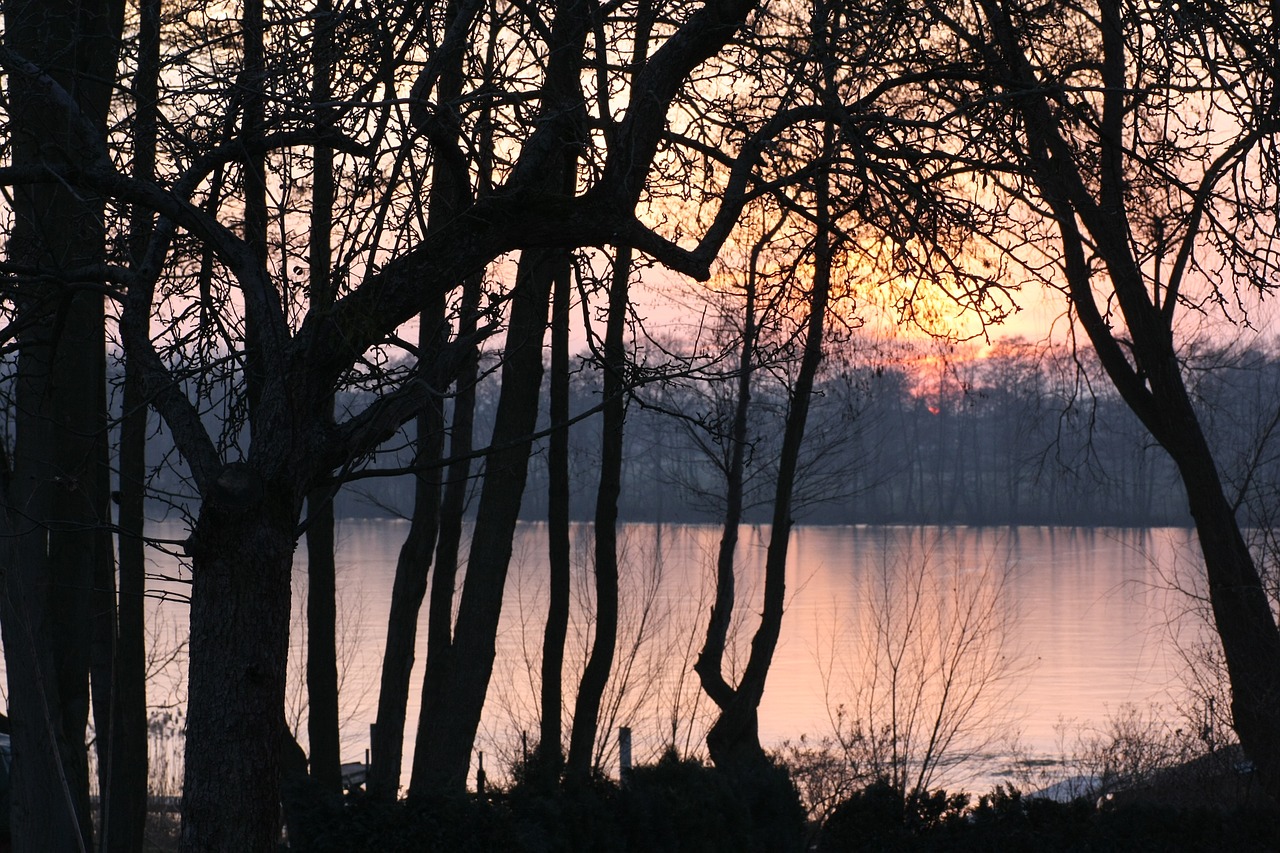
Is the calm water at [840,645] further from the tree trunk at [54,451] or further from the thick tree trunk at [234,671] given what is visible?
the thick tree trunk at [234,671]

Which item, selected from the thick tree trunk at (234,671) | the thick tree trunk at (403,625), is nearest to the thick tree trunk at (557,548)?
the thick tree trunk at (403,625)

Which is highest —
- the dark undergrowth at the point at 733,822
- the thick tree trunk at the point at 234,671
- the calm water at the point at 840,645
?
the thick tree trunk at the point at 234,671

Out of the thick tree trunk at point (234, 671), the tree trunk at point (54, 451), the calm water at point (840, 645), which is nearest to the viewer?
the thick tree trunk at point (234, 671)

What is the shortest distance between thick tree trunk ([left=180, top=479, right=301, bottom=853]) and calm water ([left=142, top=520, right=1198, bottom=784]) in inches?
366

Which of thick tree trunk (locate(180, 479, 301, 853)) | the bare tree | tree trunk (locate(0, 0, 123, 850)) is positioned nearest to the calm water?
the bare tree

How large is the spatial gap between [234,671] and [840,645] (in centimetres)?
2160

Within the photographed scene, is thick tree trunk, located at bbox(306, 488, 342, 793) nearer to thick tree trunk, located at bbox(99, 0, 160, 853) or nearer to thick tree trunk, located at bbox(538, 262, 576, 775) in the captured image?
thick tree trunk, located at bbox(99, 0, 160, 853)

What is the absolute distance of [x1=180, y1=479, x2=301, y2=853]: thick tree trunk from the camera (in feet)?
13.0

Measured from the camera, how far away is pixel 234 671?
13.1 ft

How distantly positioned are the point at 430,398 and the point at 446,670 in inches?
212

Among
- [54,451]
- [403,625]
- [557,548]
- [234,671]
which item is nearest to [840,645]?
[557,548]

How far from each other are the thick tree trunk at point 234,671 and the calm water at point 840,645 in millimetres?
9302

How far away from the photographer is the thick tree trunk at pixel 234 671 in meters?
3.96

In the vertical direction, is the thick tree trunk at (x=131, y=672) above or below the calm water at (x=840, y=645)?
above
